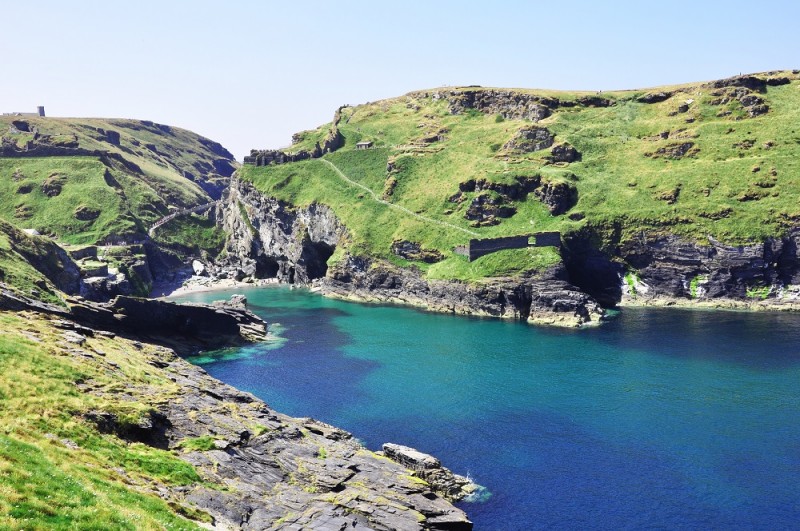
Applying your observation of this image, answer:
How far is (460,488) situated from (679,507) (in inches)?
800

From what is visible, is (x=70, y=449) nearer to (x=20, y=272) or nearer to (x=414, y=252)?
(x=20, y=272)

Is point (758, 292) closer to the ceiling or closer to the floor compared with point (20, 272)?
closer to the floor

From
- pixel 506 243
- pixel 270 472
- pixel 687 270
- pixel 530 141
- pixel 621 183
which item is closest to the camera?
pixel 270 472

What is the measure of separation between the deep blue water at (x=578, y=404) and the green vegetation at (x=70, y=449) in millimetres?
27897

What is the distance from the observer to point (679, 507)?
53000 mm

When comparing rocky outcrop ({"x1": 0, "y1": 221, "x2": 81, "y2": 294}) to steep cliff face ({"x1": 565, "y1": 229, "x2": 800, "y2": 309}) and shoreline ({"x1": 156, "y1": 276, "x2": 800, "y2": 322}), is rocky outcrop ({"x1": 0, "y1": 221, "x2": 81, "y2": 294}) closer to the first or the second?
shoreline ({"x1": 156, "y1": 276, "x2": 800, "y2": 322})

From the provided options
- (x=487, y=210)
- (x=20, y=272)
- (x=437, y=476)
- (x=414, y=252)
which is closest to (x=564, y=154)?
(x=487, y=210)

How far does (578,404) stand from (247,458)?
161 ft

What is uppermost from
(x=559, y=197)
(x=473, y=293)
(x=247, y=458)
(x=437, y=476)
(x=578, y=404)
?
(x=559, y=197)

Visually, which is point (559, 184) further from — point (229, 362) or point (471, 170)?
point (229, 362)

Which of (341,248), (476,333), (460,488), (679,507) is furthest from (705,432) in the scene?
(341,248)

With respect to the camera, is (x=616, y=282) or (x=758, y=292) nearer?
(x=758, y=292)

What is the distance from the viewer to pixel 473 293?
147250 millimetres

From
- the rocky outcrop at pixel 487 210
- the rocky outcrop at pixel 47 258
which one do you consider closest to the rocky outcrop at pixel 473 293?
the rocky outcrop at pixel 487 210
